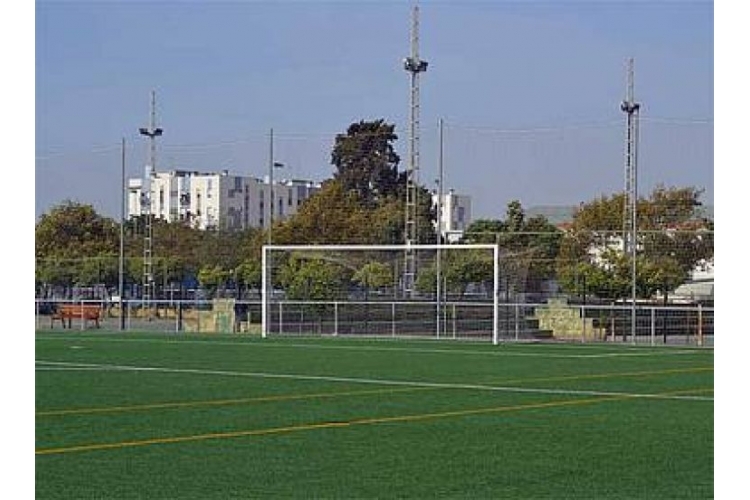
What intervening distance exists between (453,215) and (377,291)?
25.0 feet

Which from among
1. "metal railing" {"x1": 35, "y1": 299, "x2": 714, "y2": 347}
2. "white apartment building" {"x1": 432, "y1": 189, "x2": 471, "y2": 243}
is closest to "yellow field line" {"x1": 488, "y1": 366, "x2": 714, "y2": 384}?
"metal railing" {"x1": 35, "y1": 299, "x2": 714, "y2": 347}

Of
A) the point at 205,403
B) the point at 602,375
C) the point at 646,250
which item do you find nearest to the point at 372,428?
the point at 205,403

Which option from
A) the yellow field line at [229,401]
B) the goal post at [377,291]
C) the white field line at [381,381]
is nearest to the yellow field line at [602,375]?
the yellow field line at [229,401]

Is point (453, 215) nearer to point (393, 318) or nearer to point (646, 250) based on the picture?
point (646, 250)

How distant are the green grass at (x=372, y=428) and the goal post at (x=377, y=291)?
27.5 feet

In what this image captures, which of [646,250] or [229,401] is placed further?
[646,250]

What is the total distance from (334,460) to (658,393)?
5878 millimetres

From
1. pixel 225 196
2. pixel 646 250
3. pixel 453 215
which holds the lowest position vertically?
pixel 646 250

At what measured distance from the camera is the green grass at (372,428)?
677cm

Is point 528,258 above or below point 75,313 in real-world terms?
above

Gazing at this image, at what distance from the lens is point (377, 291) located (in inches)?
1109

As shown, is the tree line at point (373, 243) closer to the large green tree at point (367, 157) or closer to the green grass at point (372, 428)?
the large green tree at point (367, 157)

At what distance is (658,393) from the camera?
12820mm
